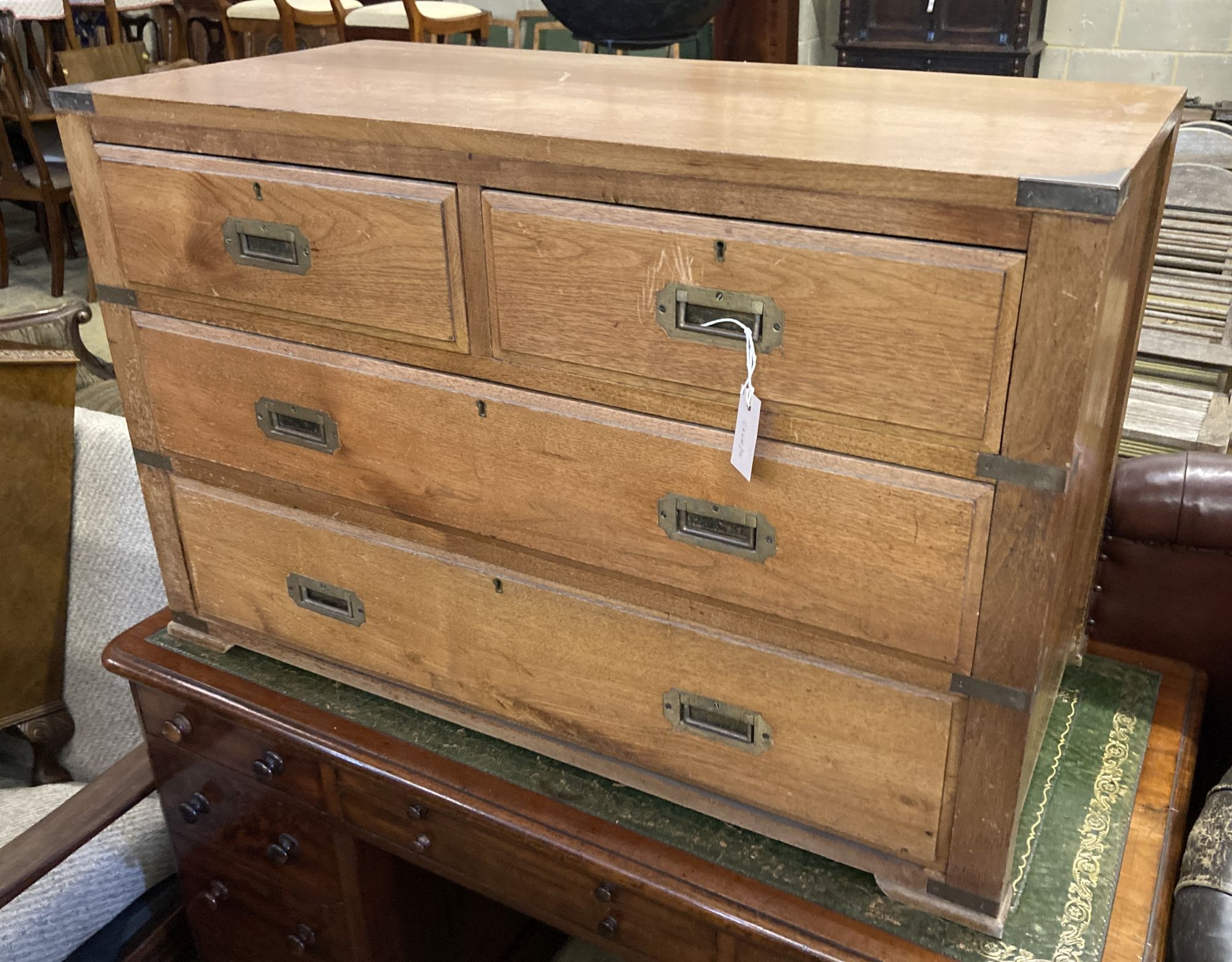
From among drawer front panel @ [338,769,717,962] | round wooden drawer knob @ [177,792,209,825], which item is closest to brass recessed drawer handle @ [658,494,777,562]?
drawer front panel @ [338,769,717,962]

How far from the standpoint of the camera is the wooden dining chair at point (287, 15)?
4270 mm

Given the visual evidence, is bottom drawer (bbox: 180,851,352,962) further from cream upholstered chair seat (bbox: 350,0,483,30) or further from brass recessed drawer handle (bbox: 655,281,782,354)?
cream upholstered chair seat (bbox: 350,0,483,30)

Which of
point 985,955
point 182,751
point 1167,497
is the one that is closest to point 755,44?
point 1167,497

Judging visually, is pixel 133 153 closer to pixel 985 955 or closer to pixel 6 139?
pixel 985 955

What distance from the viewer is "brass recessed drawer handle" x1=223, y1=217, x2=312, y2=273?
1.10m

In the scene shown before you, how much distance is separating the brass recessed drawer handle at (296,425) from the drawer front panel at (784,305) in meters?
0.27

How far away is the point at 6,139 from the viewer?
4492 millimetres

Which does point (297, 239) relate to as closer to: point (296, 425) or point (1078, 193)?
point (296, 425)

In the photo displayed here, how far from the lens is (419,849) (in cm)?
133

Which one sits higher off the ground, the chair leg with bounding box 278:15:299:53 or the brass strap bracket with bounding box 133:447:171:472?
the chair leg with bounding box 278:15:299:53

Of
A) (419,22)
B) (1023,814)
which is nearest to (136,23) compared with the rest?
Answer: (419,22)

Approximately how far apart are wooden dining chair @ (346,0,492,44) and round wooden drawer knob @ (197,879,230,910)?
3.25 meters

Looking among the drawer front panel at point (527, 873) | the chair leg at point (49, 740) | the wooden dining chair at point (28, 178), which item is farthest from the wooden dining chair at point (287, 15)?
the drawer front panel at point (527, 873)

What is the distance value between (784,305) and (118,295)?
790 millimetres
